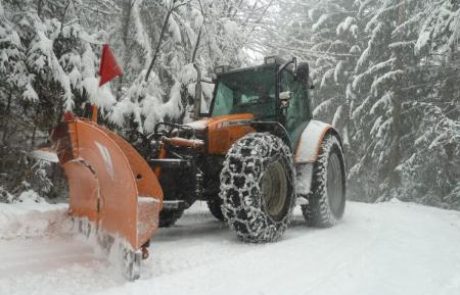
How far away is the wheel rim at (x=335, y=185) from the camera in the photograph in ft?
21.5

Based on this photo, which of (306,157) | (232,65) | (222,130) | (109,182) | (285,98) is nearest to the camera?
(109,182)

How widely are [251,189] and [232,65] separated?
6.29 meters

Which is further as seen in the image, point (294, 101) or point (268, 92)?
point (294, 101)

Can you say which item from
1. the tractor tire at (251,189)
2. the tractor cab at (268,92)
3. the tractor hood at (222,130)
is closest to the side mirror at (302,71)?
the tractor cab at (268,92)

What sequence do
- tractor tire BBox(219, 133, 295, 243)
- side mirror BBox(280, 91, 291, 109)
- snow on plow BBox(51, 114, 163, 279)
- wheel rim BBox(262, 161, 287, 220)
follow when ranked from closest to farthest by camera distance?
snow on plow BBox(51, 114, 163, 279) → tractor tire BBox(219, 133, 295, 243) → wheel rim BBox(262, 161, 287, 220) → side mirror BBox(280, 91, 291, 109)

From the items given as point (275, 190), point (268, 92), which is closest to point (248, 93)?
point (268, 92)

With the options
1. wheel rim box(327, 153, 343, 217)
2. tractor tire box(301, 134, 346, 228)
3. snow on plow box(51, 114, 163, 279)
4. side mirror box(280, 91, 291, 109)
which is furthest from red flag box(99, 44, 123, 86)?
wheel rim box(327, 153, 343, 217)

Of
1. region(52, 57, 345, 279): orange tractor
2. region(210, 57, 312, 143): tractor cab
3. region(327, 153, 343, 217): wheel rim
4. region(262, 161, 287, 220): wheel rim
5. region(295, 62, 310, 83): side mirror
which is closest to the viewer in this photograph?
region(52, 57, 345, 279): orange tractor

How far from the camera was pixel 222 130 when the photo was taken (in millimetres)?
5285

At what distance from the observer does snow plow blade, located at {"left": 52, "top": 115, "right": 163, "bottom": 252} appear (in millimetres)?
3602

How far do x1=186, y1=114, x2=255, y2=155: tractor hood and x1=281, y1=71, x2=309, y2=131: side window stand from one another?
741mm

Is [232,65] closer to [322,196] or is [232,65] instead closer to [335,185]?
[335,185]

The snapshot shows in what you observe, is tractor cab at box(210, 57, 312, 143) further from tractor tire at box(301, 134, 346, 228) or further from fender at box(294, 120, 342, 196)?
tractor tire at box(301, 134, 346, 228)

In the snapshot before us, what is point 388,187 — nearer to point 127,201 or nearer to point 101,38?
point 101,38
